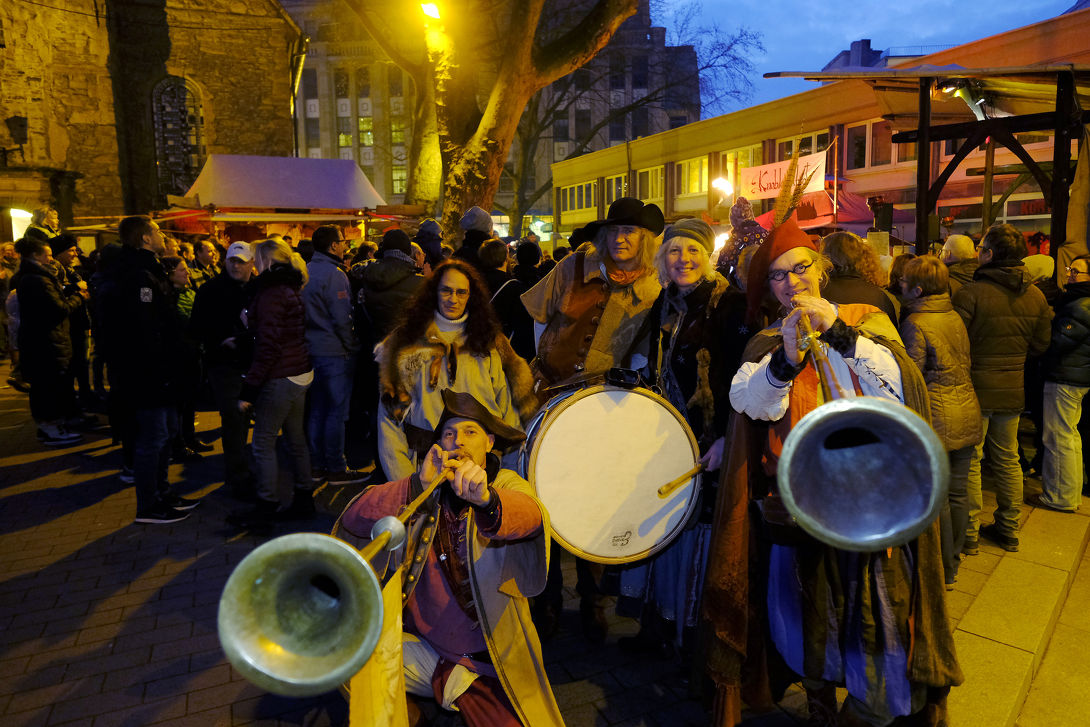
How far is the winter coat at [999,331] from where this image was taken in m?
4.89

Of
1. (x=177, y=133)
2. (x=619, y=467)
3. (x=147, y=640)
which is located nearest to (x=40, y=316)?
(x=147, y=640)

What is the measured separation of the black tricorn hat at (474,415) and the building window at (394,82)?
59.7 metres

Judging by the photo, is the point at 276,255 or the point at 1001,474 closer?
the point at 1001,474

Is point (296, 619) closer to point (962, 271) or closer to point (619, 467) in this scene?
point (619, 467)

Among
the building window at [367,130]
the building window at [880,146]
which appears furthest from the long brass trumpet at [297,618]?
the building window at [367,130]

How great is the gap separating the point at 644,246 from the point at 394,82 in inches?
2344

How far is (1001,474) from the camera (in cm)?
487

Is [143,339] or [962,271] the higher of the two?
[962,271]

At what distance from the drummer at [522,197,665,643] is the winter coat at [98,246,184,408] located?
2.85 meters

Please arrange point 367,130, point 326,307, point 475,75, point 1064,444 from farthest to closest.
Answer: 1. point 367,130
2. point 475,75
3. point 326,307
4. point 1064,444

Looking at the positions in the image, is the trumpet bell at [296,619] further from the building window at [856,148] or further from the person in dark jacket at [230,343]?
the building window at [856,148]

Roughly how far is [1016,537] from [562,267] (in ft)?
11.7

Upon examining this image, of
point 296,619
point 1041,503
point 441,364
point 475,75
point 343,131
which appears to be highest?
point 343,131

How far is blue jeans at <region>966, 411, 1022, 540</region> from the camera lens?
4.71 meters
